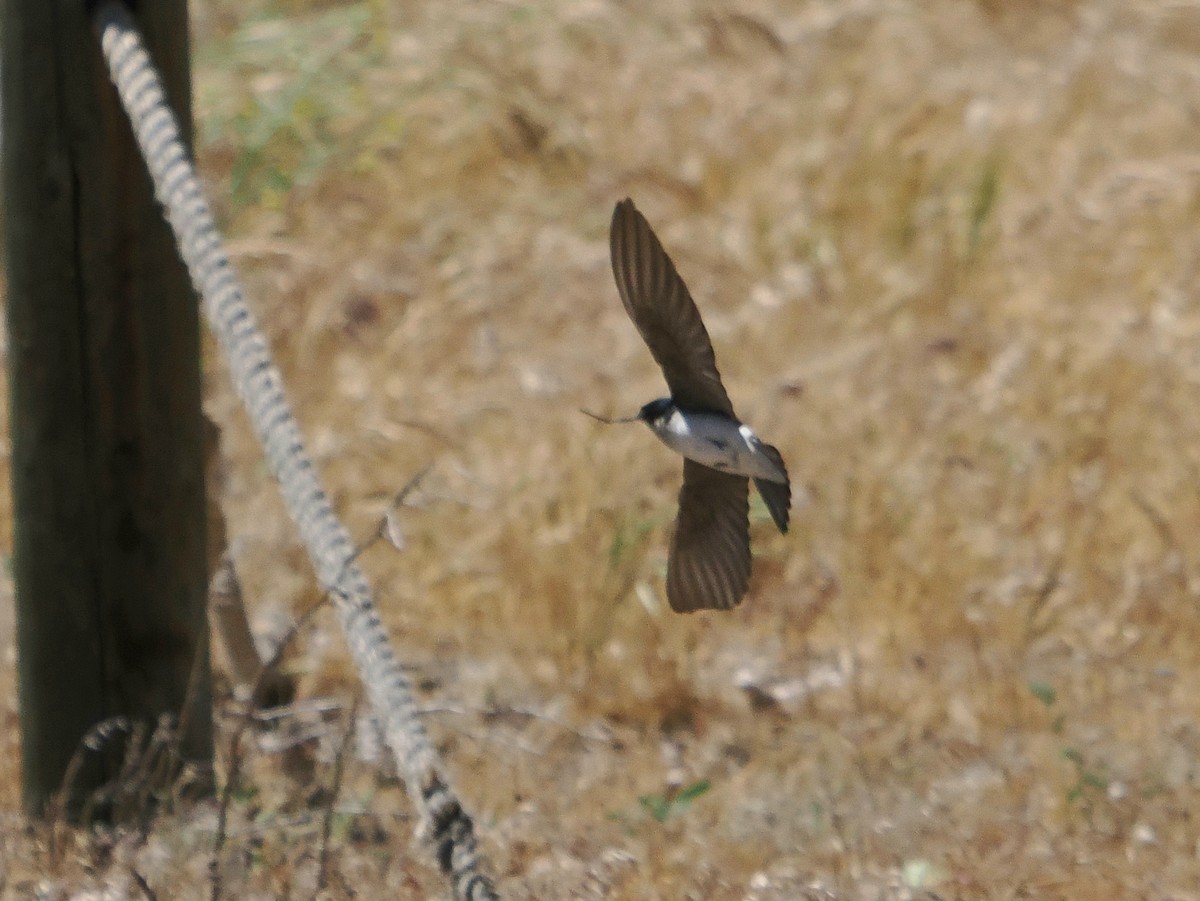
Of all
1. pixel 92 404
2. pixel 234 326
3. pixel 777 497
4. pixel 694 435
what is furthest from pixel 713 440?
pixel 92 404

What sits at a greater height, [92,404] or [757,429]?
[92,404]

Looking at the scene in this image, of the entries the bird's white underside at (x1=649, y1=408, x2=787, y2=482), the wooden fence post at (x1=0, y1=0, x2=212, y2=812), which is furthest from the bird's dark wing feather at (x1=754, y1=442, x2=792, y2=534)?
the wooden fence post at (x1=0, y1=0, x2=212, y2=812)

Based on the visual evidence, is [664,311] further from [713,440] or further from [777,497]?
[777,497]

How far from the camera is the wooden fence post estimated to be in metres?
2.46

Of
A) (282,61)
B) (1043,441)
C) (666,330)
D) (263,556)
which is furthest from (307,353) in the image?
(666,330)

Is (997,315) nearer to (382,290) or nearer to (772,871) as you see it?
(382,290)

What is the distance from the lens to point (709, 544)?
1.88 m

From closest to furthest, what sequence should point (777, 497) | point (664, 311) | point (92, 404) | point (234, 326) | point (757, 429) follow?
point (664, 311), point (777, 497), point (234, 326), point (92, 404), point (757, 429)

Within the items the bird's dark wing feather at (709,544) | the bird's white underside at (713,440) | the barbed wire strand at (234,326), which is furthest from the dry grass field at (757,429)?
the bird's white underside at (713,440)

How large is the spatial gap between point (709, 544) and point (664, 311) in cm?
39

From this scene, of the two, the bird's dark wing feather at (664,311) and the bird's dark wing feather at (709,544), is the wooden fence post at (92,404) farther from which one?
the bird's dark wing feather at (664,311)

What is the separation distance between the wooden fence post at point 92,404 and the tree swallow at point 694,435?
843 mm

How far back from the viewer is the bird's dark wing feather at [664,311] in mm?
1486

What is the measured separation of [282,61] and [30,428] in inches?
139
